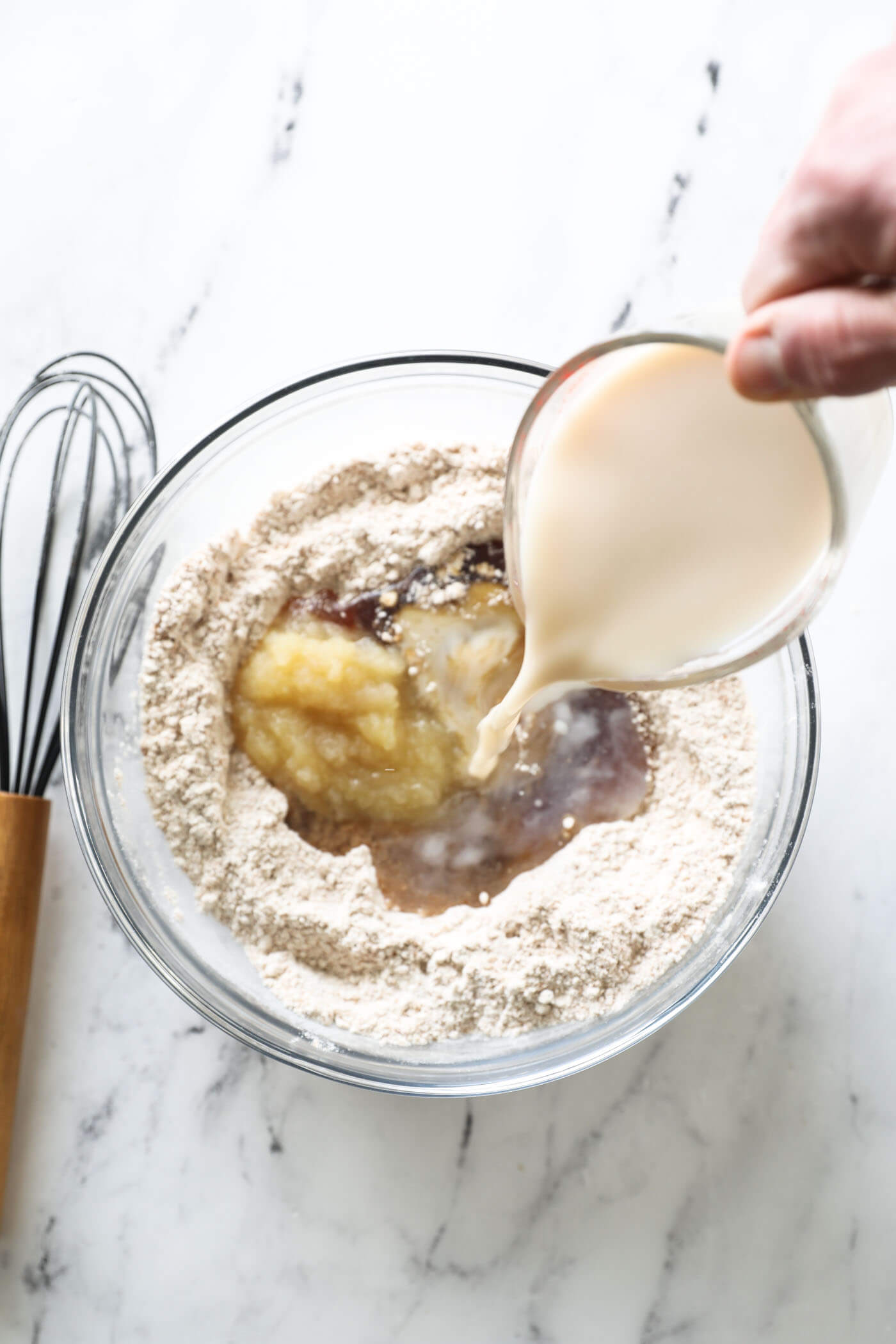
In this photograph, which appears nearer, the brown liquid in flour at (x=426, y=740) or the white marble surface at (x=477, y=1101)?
the brown liquid in flour at (x=426, y=740)

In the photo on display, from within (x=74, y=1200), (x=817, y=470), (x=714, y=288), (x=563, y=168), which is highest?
(x=563, y=168)

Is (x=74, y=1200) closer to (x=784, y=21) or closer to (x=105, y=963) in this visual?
(x=105, y=963)

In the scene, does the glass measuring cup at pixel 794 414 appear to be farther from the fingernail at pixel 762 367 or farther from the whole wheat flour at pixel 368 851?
the whole wheat flour at pixel 368 851

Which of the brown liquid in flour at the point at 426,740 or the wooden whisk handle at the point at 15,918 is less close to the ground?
the brown liquid in flour at the point at 426,740

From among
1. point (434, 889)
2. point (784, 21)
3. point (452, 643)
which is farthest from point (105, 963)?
point (784, 21)

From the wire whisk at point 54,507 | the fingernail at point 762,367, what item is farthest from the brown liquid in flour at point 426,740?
the fingernail at point 762,367

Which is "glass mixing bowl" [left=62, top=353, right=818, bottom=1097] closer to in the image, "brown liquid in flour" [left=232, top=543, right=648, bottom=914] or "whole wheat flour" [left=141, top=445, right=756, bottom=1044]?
"whole wheat flour" [left=141, top=445, right=756, bottom=1044]
